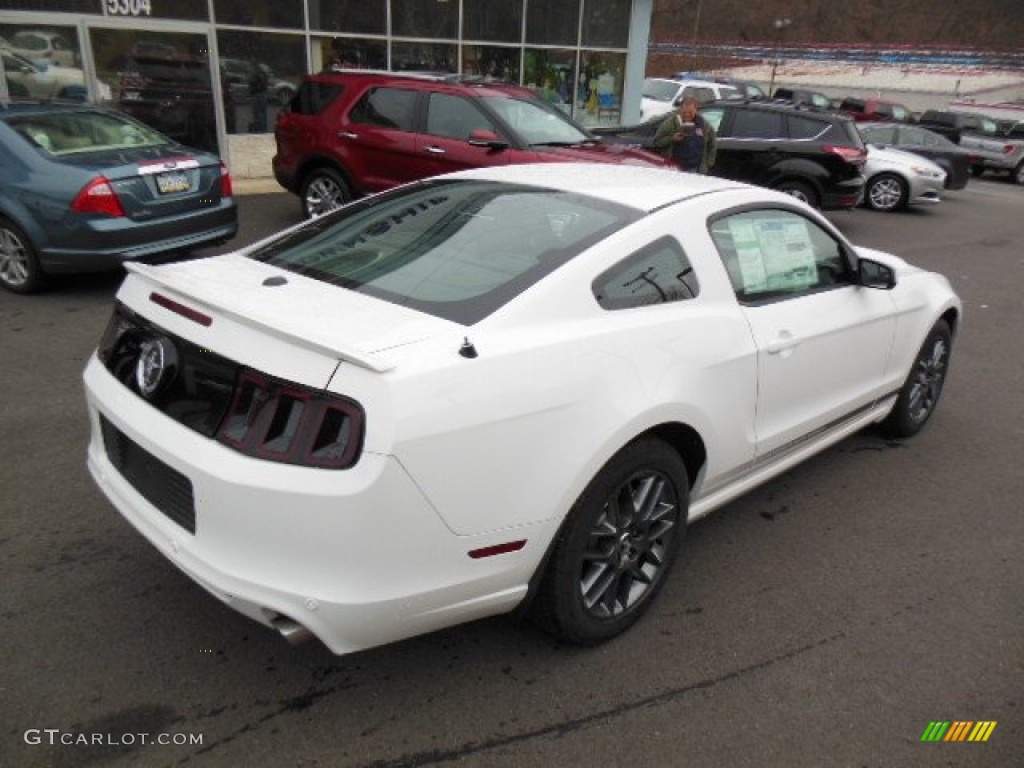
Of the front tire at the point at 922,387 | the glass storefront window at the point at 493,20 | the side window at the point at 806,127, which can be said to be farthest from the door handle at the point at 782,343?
the glass storefront window at the point at 493,20

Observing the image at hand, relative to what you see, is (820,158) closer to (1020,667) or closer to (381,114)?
(381,114)

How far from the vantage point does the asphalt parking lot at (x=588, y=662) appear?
7.95 feet

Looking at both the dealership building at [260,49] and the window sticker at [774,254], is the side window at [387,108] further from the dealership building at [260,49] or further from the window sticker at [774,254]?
the window sticker at [774,254]

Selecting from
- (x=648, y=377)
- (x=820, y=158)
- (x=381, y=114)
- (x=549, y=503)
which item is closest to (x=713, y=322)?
(x=648, y=377)

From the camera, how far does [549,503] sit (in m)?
2.41

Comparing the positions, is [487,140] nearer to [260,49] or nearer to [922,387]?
[922,387]

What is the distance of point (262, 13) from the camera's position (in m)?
12.2

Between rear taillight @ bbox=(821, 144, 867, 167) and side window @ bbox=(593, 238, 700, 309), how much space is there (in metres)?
9.35

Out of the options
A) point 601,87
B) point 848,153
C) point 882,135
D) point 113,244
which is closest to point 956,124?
point 882,135

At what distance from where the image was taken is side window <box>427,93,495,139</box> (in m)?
8.20

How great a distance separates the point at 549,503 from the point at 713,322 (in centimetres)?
106

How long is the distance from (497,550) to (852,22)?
278 feet

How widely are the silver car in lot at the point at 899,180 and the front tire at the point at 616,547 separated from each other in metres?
12.6

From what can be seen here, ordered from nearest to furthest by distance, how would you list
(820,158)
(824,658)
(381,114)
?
1. (824,658)
2. (381,114)
3. (820,158)
